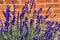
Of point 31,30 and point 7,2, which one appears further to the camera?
point 7,2

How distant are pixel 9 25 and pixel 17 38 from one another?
17 centimetres

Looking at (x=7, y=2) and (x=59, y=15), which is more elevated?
(x=7, y=2)

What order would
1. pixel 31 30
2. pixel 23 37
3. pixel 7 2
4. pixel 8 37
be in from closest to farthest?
1. pixel 23 37
2. pixel 8 37
3. pixel 31 30
4. pixel 7 2

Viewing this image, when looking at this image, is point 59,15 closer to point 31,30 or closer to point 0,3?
point 0,3

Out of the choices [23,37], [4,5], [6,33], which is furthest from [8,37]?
[4,5]

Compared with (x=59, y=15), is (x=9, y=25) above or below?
above

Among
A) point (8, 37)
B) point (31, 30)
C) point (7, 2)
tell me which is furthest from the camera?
point (7, 2)

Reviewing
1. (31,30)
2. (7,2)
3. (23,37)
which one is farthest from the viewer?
(7,2)

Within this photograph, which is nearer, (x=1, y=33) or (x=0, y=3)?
(x=1, y=33)

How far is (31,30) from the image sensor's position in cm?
207

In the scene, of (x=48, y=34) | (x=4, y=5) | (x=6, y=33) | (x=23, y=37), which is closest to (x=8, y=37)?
(x=6, y=33)

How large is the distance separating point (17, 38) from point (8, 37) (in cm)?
13

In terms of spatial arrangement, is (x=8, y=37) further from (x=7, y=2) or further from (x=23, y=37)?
(x=7, y=2)

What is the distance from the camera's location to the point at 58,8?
3.19 metres
